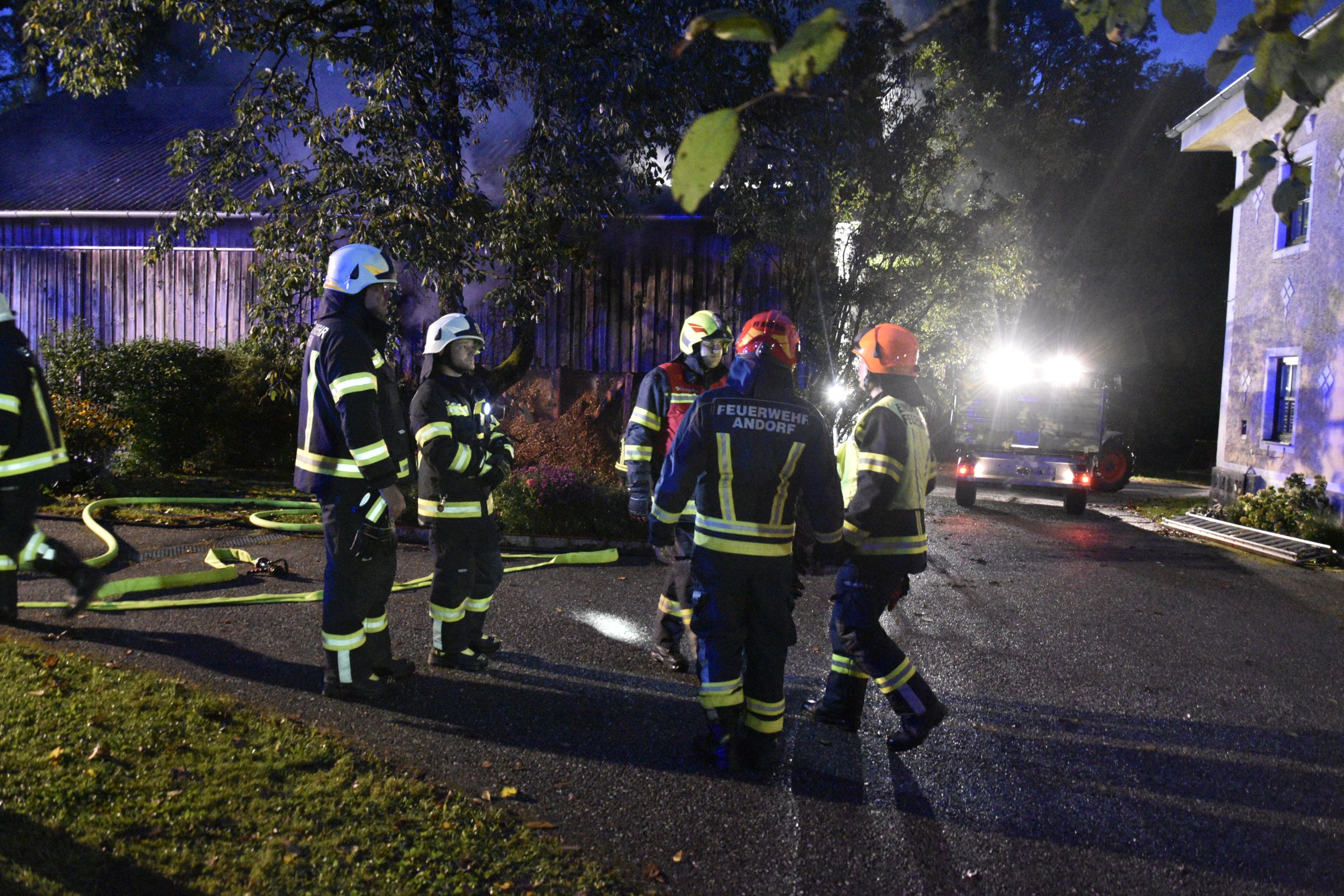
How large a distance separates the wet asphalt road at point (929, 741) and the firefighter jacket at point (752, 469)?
1.08 m

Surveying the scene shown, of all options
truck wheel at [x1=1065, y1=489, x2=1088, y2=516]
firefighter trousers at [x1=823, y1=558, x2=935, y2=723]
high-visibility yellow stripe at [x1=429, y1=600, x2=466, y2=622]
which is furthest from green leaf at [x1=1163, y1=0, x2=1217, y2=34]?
truck wheel at [x1=1065, y1=489, x2=1088, y2=516]

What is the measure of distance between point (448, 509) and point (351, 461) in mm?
653

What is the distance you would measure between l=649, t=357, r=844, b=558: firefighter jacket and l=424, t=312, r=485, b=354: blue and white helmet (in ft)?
5.17

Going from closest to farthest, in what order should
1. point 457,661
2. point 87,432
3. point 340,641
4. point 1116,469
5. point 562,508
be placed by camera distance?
1. point 340,641
2. point 457,661
3. point 562,508
4. point 87,432
5. point 1116,469

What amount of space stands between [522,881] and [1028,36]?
31.8m

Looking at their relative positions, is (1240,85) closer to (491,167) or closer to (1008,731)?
(491,167)

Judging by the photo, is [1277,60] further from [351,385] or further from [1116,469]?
[1116,469]

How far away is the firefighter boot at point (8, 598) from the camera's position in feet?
16.9

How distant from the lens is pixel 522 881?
2.92m

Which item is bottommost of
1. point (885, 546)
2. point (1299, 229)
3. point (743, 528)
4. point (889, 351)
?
point (885, 546)

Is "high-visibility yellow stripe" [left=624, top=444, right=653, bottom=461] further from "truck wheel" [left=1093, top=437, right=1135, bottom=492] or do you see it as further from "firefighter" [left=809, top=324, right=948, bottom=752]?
"truck wheel" [left=1093, top=437, right=1135, bottom=492]

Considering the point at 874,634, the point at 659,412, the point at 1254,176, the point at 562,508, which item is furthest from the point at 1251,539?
the point at 1254,176

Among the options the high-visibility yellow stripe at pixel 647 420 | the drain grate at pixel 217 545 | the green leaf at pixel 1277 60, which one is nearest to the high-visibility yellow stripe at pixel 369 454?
the high-visibility yellow stripe at pixel 647 420

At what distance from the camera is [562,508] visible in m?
9.11
